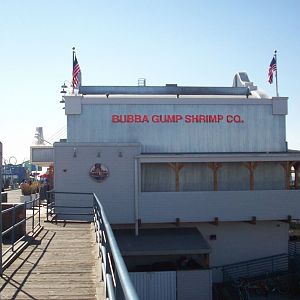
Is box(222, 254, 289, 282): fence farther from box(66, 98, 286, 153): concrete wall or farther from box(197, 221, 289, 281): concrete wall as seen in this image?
box(66, 98, 286, 153): concrete wall

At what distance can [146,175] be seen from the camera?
21750 mm

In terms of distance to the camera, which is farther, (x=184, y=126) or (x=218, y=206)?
(x=184, y=126)

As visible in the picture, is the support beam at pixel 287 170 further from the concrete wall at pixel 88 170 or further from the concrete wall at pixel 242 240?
the concrete wall at pixel 88 170

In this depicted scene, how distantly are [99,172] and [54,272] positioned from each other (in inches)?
482

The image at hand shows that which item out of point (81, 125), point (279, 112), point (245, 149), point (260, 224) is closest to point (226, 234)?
point (260, 224)

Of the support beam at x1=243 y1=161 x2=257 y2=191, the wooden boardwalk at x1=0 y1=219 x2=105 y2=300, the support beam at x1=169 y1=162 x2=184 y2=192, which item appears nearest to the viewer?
the wooden boardwalk at x1=0 y1=219 x2=105 y2=300

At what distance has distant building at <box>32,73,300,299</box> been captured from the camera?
20547mm

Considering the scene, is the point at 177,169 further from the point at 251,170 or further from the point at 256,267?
the point at 256,267

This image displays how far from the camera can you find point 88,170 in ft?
68.6

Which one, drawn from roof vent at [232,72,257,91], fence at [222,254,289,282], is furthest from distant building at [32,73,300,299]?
roof vent at [232,72,257,91]

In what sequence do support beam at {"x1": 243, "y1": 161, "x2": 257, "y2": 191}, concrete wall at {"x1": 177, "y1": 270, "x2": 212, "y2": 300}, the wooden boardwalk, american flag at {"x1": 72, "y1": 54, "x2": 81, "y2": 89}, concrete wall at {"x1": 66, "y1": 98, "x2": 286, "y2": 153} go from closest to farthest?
the wooden boardwalk
concrete wall at {"x1": 177, "y1": 270, "x2": 212, "y2": 300}
support beam at {"x1": 243, "y1": 161, "x2": 257, "y2": 191}
concrete wall at {"x1": 66, "y1": 98, "x2": 286, "y2": 153}
american flag at {"x1": 72, "y1": 54, "x2": 81, "y2": 89}

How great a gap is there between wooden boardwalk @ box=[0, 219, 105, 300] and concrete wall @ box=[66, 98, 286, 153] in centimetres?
1006

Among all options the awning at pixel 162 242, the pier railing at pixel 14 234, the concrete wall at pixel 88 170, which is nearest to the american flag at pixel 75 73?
the concrete wall at pixel 88 170

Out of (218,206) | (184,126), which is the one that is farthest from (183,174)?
(184,126)
